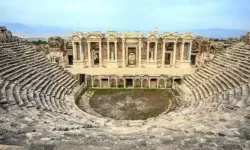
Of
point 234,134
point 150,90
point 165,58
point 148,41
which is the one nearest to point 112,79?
point 150,90

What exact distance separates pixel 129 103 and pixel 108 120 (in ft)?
19.5

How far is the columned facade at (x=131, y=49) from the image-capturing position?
98.2 feet

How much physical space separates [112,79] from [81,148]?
63.7 feet

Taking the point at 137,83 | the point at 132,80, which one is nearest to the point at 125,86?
the point at 132,80

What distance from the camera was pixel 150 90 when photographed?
932 inches

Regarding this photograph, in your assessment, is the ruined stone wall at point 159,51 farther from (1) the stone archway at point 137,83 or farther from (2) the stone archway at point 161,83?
(1) the stone archway at point 137,83

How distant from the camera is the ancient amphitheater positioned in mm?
6020

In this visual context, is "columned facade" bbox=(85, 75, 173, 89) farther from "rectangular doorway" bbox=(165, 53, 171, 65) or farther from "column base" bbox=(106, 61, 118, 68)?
"rectangular doorway" bbox=(165, 53, 171, 65)

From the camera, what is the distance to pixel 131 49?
104 feet

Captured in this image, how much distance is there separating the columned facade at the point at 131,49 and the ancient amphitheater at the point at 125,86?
148 mm

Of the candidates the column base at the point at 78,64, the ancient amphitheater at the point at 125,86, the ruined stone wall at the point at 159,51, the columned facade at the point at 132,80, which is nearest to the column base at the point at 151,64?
the ancient amphitheater at the point at 125,86

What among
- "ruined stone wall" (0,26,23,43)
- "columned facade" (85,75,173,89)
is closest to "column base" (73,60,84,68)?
"columned facade" (85,75,173,89)

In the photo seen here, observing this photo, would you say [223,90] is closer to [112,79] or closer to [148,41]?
[112,79]

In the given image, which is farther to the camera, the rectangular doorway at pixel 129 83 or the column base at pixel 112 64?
the column base at pixel 112 64
